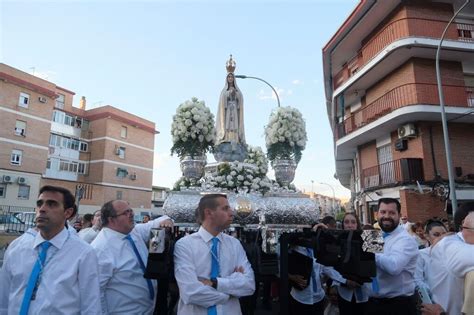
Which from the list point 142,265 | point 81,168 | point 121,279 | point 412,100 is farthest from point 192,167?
point 81,168

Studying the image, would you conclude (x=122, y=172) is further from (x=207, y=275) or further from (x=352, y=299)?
(x=207, y=275)

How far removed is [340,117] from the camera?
68.6 ft

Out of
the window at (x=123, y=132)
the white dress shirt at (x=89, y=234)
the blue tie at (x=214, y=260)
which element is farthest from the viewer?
the window at (x=123, y=132)

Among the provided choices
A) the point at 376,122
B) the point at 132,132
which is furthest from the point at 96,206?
the point at 376,122

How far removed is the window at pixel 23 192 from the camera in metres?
27.3

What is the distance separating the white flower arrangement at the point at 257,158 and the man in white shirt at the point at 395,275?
2467mm

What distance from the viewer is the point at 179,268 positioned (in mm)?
2445

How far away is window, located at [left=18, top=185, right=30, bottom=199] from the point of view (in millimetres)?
27344

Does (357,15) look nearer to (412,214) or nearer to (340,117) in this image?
(340,117)

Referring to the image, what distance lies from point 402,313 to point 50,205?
10.5 ft

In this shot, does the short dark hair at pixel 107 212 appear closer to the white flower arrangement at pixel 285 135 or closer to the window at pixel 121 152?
the white flower arrangement at pixel 285 135

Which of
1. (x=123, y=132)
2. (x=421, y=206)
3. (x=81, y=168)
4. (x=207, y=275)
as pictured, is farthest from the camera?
(x=123, y=132)

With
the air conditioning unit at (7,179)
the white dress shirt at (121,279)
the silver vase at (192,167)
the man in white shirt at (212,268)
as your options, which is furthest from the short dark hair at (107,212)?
the air conditioning unit at (7,179)

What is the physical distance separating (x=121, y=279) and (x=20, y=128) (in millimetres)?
31323
